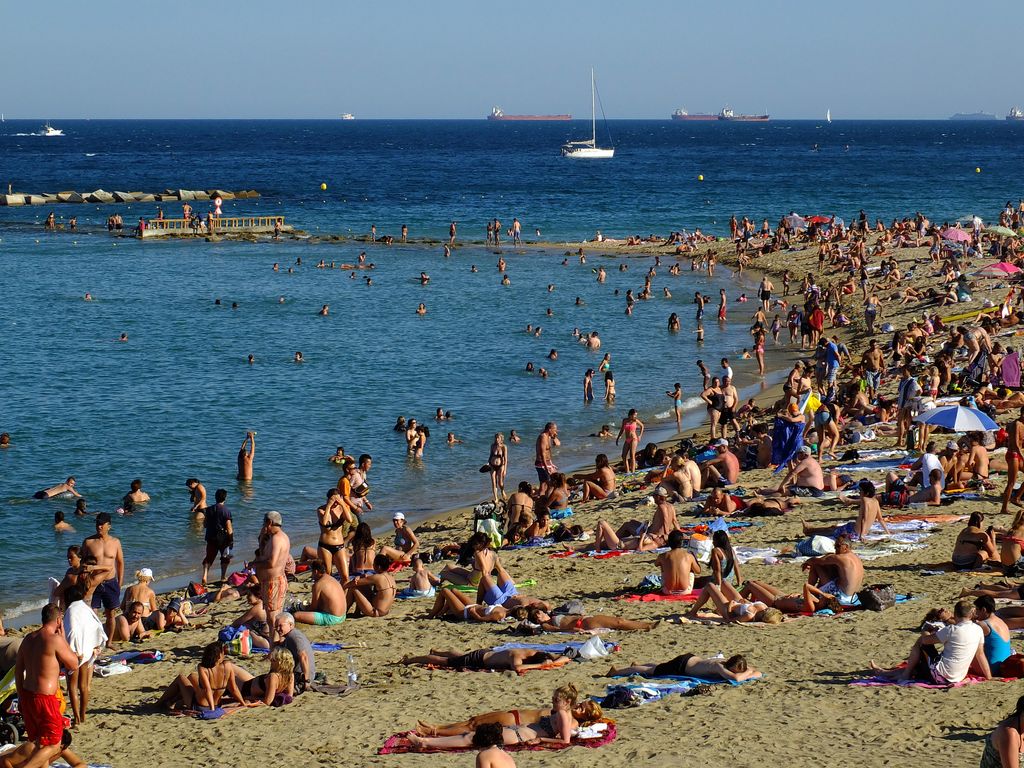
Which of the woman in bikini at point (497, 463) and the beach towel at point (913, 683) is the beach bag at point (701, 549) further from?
the woman in bikini at point (497, 463)

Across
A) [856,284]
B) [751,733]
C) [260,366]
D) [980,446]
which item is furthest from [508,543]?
[856,284]

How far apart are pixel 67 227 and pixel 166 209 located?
12.1m

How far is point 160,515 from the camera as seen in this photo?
20641mm

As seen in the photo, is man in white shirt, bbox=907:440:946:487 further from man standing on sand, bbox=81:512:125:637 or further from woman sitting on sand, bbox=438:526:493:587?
man standing on sand, bbox=81:512:125:637

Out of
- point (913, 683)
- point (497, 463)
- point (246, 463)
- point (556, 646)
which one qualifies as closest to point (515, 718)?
point (556, 646)

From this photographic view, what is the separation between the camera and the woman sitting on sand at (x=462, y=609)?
13273 mm

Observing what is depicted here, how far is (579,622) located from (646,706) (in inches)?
88.1

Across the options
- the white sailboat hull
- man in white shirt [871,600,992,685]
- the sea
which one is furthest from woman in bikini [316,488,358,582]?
the white sailboat hull

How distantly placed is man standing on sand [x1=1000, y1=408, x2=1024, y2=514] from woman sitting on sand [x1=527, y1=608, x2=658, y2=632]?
18.9ft

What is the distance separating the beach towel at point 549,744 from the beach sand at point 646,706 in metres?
0.10

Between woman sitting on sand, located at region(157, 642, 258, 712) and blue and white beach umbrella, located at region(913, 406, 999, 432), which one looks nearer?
woman sitting on sand, located at region(157, 642, 258, 712)

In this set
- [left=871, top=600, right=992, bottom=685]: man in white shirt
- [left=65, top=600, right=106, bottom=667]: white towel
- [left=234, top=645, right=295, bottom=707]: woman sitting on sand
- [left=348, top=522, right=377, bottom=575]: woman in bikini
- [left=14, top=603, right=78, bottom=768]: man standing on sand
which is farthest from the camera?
[left=348, top=522, right=377, bottom=575]: woman in bikini

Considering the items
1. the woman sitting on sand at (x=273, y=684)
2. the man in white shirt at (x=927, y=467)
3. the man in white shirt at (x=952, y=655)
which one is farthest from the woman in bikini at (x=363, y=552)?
the man in white shirt at (x=927, y=467)

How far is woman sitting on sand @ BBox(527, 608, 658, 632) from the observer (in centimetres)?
1265
